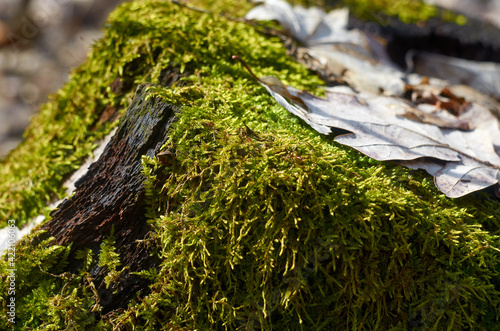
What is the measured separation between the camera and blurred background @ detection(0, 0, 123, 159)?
203 inches

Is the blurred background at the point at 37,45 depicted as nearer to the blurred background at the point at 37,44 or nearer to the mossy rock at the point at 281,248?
the blurred background at the point at 37,44

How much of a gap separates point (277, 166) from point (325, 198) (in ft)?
0.80

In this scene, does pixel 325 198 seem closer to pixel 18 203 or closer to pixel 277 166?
pixel 277 166

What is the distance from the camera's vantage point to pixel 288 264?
4.87ft

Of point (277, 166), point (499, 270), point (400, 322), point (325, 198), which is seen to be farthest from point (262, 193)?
point (499, 270)

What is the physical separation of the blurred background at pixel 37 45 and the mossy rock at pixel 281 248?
420 centimetres

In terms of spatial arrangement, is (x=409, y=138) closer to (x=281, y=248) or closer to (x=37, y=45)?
(x=281, y=248)

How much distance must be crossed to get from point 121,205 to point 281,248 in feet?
2.59

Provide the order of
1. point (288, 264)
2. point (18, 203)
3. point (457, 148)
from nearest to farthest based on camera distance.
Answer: point (288, 264) → point (457, 148) → point (18, 203)

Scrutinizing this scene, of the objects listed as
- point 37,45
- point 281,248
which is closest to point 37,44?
point 37,45

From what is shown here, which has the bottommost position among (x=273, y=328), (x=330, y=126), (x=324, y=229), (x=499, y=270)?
(x=499, y=270)

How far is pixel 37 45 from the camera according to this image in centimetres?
571

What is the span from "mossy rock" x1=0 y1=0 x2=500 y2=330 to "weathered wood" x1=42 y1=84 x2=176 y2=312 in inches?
2.1

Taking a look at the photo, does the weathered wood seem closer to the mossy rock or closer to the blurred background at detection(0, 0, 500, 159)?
the mossy rock
